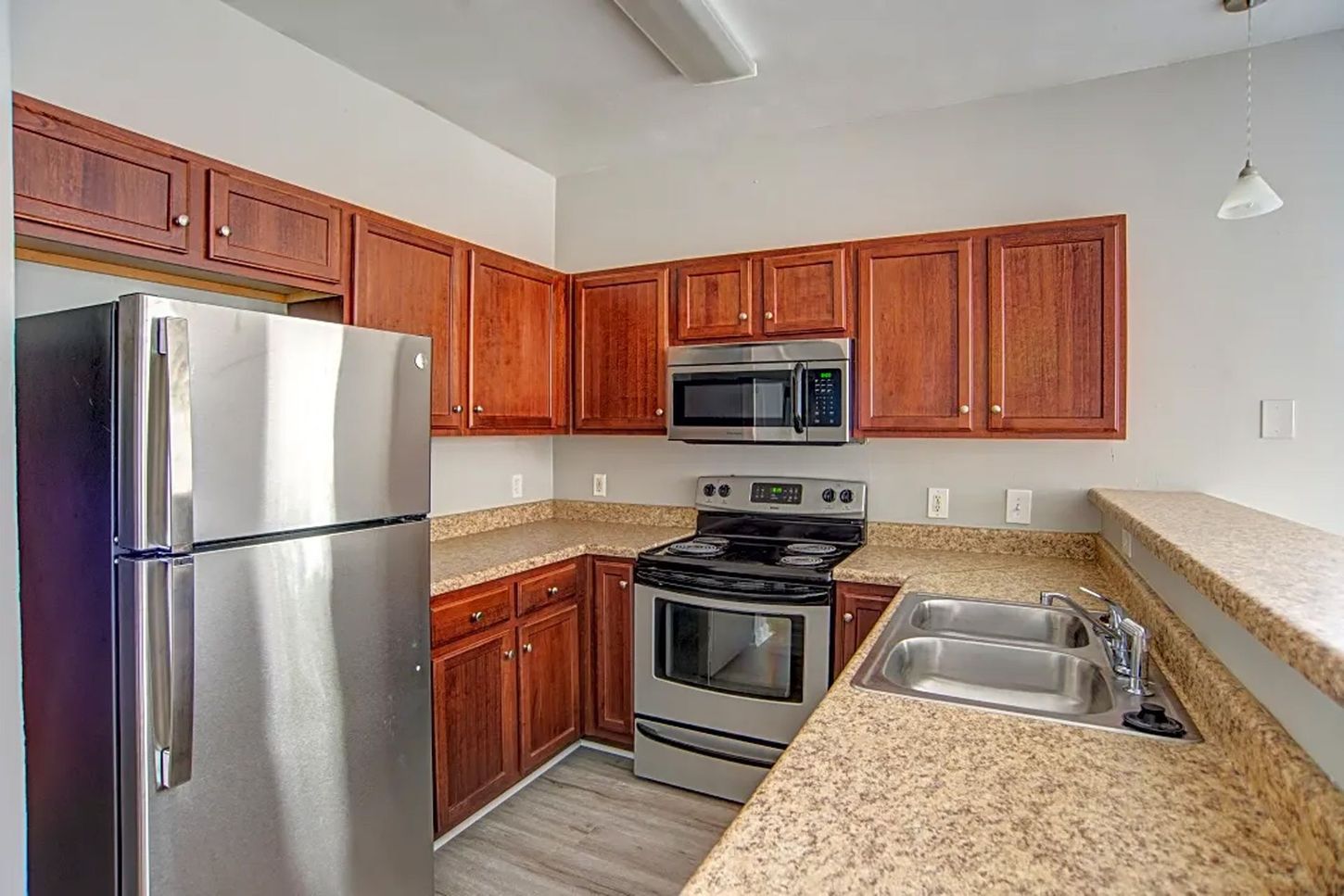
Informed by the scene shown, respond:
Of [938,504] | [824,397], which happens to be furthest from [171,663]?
[938,504]

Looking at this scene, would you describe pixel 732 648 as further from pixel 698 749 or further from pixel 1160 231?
pixel 1160 231

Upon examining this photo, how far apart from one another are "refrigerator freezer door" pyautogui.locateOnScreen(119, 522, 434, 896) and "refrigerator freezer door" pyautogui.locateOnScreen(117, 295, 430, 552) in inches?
3.1

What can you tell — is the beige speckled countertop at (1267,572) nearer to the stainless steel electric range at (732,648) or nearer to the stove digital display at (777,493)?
the stainless steel electric range at (732,648)

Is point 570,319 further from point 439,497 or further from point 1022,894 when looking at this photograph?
point 1022,894

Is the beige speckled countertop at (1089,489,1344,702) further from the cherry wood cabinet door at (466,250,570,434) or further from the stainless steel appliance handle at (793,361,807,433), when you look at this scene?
the cherry wood cabinet door at (466,250,570,434)

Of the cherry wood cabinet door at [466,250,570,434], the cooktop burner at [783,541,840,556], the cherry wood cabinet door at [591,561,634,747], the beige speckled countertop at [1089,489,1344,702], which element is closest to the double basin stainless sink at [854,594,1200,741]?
the beige speckled countertop at [1089,489,1344,702]

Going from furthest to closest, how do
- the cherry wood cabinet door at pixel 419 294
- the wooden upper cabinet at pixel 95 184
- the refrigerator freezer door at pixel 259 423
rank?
the cherry wood cabinet door at pixel 419 294
the wooden upper cabinet at pixel 95 184
the refrigerator freezer door at pixel 259 423

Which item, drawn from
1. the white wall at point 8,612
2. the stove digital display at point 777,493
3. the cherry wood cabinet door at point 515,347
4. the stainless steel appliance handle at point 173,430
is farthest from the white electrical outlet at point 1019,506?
the white wall at point 8,612

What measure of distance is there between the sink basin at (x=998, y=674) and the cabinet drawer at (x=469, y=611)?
1.34 meters

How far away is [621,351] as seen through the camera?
3.10 metres

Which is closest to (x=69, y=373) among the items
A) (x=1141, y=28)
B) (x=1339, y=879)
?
(x=1339, y=879)

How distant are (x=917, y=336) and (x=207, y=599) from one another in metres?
2.26

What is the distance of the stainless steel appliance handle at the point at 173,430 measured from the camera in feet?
4.43

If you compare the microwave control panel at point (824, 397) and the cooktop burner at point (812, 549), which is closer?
the microwave control panel at point (824, 397)
